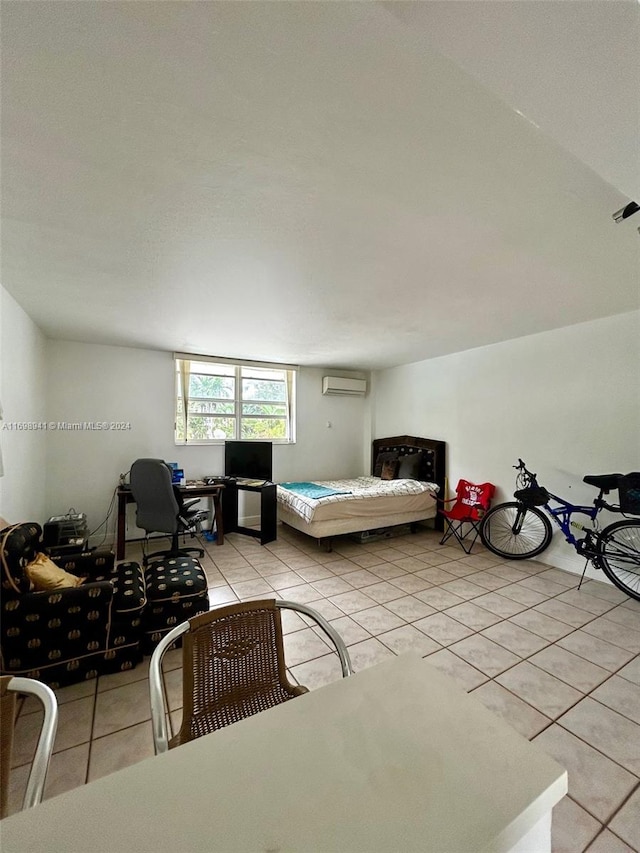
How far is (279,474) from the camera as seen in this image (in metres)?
5.56

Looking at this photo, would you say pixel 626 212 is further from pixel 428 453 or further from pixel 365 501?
pixel 428 453

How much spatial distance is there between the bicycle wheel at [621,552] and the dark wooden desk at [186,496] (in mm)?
3981

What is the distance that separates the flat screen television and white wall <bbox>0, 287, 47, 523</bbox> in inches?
81.9

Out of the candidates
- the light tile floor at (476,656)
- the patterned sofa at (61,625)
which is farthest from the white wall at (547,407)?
the patterned sofa at (61,625)

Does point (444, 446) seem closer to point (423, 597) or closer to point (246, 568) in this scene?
point (423, 597)

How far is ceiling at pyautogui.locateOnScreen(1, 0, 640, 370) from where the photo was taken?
91cm

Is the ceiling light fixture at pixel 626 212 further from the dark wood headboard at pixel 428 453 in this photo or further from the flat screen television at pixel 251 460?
the flat screen television at pixel 251 460

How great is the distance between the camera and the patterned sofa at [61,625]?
188cm

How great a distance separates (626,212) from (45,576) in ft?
11.9

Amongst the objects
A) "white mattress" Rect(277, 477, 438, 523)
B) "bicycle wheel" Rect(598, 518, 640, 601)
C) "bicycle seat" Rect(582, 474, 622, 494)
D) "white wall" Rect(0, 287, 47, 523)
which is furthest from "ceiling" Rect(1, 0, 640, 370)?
"white mattress" Rect(277, 477, 438, 523)

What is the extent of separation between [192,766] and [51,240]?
99.5 inches

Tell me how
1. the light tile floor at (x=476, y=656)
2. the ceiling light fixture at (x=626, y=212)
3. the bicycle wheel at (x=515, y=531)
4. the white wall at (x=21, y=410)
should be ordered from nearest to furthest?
the light tile floor at (x=476, y=656), the ceiling light fixture at (x=626, y=212), the white wall at (x=21, y=410), the bicycle wheel at (x=515, y=531)

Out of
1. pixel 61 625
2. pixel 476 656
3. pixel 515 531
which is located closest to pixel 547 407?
pixel 515 531

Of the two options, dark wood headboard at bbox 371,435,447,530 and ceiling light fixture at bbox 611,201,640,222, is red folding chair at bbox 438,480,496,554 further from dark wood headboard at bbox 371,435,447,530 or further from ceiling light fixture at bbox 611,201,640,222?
ceiling light fixture at bbox 611,201,640,222
